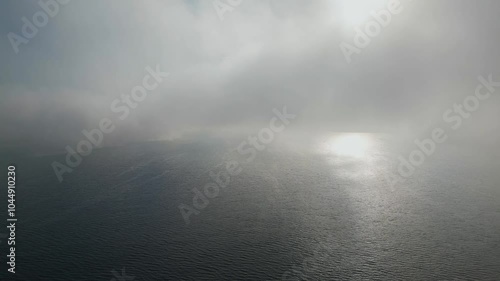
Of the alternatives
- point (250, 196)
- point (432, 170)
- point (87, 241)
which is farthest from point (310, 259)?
point (432, 170)

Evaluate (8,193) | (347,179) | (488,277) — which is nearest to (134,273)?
(488,277)

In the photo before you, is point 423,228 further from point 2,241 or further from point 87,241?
point 2,241

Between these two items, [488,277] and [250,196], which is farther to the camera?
[250,196]

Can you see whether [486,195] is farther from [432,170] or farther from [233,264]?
[233,264]

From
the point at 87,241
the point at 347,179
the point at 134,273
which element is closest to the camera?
the point at 134,273

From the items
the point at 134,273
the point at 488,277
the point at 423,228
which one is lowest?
the point at 488,277

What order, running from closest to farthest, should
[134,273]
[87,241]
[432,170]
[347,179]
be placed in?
[134,273], [87,241], [347,179], [432,170]

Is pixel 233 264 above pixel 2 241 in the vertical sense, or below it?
below
